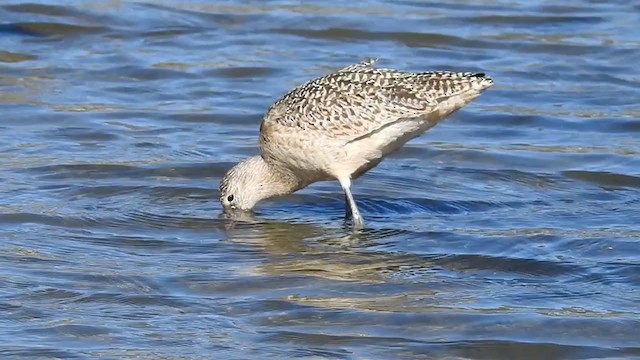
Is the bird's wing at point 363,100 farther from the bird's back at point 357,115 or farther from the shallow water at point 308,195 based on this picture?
the shallow water at point 308,195

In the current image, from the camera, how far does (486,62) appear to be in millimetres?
13453

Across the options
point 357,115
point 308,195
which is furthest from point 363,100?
point 308,195

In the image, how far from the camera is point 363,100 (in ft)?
30.3

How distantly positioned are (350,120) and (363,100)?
135 mm

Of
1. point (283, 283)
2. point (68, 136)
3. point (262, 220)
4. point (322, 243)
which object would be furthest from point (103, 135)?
point (283, 283)

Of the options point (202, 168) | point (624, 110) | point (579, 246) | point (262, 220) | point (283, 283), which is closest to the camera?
point (283, 283)

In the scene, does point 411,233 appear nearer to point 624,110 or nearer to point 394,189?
point 394,189

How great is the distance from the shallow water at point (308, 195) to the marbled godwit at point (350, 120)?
308 mm

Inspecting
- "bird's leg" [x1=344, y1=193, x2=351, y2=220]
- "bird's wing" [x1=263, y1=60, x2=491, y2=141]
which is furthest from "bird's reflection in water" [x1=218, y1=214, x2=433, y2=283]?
"bird's wing" [x1=263, y1=60, x2=491, y2=141]

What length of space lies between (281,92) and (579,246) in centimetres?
433

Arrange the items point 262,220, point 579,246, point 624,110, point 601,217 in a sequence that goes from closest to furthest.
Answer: point 579,246
point 601,217
point 262,220
point 624,110

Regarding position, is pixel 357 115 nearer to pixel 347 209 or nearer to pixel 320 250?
pixel 347 209

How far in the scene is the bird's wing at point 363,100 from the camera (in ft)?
30.0

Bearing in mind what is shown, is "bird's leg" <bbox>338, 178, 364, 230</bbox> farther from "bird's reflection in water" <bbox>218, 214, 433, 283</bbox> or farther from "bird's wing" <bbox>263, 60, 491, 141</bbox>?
"bird's wing" <bbox>263, 60, 491, 141</bbox>
